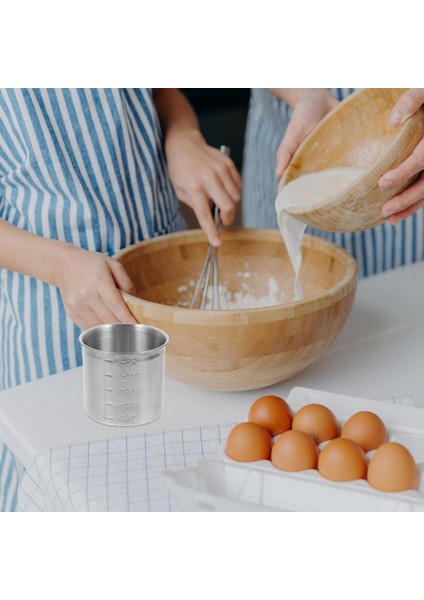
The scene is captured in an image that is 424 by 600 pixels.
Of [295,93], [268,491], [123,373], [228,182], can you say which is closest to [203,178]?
[228,182]

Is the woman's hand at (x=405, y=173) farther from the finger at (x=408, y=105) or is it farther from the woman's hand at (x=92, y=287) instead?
the woman's hand at (x=92, y=287)

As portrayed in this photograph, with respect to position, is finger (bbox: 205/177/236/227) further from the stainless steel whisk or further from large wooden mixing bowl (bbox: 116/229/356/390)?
large wooden mixing bowl (bbox: 116/229/356/390)

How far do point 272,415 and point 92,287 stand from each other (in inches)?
12.5

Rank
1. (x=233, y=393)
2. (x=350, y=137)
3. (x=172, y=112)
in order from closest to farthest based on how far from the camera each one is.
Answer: (x=233, y=393) → (x=350, y=137) → (x=172, y=112)

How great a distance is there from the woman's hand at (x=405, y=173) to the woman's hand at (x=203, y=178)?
31 cm

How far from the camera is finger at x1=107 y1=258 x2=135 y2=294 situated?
1140mm

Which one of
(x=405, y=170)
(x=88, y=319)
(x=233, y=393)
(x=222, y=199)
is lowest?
(x=233, y=393)

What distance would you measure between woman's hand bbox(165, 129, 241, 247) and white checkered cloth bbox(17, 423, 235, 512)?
394 millimetres

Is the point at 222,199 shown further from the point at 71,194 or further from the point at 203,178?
the point at 71,194

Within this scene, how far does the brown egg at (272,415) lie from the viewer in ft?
3.19

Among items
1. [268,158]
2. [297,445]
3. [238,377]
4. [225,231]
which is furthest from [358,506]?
[268,158]

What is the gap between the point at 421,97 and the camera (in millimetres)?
1105

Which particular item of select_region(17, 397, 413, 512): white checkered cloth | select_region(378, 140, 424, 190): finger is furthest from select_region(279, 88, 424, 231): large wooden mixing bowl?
select_region(17, 397, 413, 512): white checkered cloth

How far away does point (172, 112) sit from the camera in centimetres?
155
